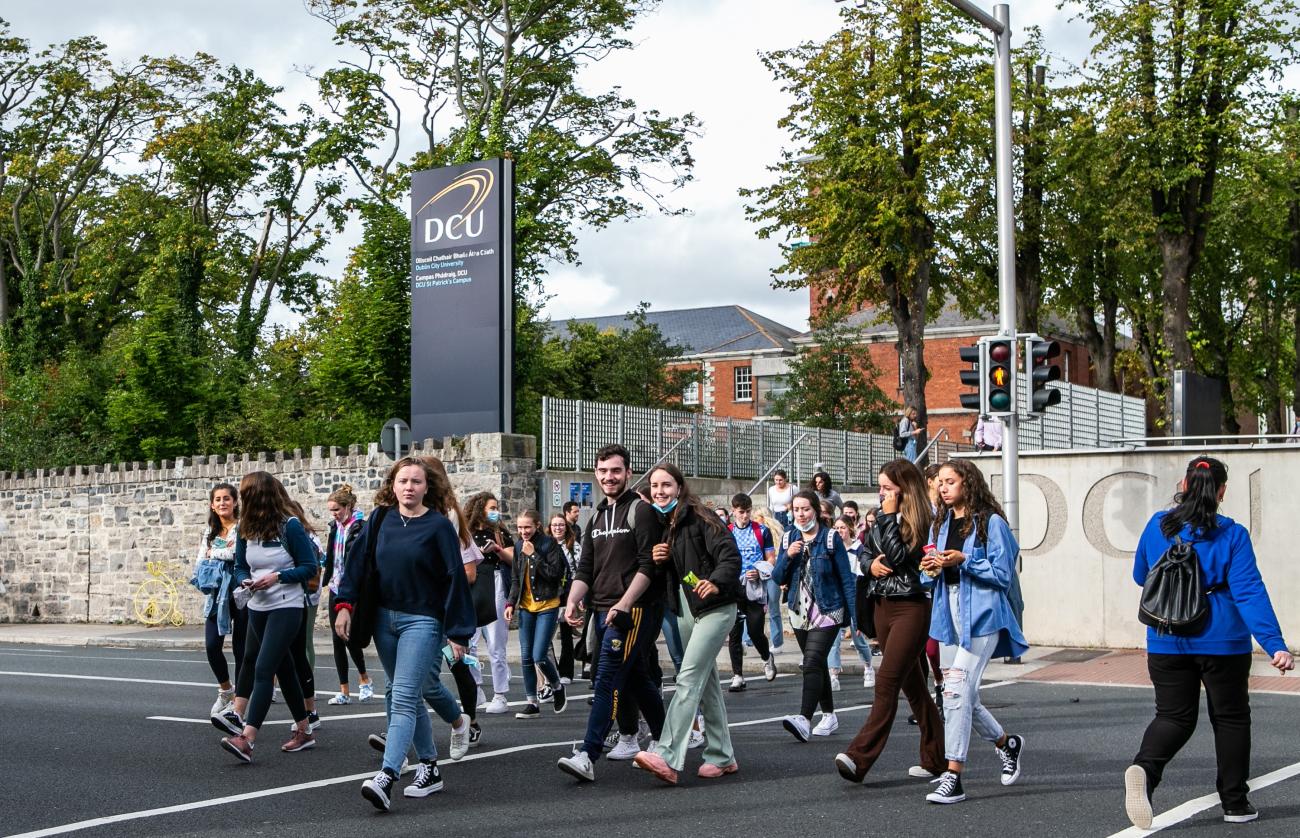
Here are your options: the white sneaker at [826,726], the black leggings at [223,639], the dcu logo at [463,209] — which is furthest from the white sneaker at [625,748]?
the dcu logo at [463,209]

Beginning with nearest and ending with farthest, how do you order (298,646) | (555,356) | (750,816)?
(750,816) < (298,646) < (555,356)

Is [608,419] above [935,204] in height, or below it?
below

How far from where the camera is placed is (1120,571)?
18484 millimetres

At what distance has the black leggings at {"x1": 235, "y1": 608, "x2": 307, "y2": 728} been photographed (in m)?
8.91

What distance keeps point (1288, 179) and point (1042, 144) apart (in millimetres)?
6119

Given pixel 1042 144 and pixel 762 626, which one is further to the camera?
pixel 1042 144

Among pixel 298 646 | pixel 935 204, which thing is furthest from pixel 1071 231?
pixel 298 646

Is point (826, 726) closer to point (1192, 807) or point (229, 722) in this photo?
point (1192, 807)

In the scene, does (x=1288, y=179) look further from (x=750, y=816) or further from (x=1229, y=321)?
(x=750, y=816)

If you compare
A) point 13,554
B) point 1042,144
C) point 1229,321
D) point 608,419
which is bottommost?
point 13,554

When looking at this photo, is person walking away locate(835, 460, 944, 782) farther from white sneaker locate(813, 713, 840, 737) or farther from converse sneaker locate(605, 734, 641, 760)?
white sneaker locate(813, 713, 840, 737)

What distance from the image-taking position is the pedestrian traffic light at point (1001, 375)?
1686 centimetres

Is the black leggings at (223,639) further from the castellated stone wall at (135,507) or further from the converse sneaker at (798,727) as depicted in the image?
the castellated stone wall at (135,507)

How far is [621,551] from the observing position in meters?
8.41
